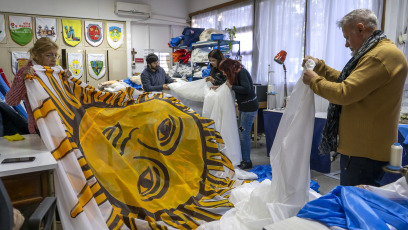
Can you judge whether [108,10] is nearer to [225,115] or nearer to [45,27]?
[45,27]

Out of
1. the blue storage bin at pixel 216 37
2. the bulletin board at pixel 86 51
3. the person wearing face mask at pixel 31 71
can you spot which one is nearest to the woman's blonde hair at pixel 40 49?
the person wearing face mask at pixel 31 71

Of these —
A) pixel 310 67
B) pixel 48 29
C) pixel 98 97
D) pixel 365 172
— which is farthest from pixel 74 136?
pixel 48 29

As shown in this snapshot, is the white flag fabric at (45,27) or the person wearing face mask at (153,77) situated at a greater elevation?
the white flag fabric at (45,27)

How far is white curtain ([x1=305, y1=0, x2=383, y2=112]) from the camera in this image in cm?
A: 427

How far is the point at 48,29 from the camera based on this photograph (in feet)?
20.5

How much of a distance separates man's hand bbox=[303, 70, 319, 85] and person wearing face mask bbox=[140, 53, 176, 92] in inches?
106

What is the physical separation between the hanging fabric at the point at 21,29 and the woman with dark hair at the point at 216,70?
14.6 feet

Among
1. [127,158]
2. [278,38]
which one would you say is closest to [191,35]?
[278,38]

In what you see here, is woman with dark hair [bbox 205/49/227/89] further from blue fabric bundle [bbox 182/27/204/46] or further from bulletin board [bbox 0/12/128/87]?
bulletin board [bbox 0/12/128/87]

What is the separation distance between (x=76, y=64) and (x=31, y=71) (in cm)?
509

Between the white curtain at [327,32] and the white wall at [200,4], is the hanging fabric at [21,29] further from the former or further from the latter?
the white curtain at [327,32]

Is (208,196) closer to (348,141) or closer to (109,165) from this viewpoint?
(109,165)

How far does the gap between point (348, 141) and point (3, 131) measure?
7.29ft

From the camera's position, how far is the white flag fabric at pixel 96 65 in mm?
6704
